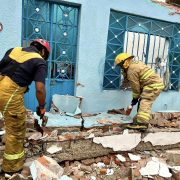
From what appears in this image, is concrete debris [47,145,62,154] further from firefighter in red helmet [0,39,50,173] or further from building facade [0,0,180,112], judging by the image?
building facade [0,0,180,112]

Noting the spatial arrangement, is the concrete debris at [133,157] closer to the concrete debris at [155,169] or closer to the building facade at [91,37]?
the concrete debris at [155,169]

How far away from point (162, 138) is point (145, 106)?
670mm

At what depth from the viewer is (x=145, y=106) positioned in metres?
4.99

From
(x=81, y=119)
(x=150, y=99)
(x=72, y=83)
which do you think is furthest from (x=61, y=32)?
(x=150, y=99)

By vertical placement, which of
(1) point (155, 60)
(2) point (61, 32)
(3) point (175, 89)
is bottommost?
(3) point (175, 89)

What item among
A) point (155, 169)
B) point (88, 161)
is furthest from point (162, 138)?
point (88, 161)

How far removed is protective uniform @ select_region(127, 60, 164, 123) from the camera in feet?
16.3

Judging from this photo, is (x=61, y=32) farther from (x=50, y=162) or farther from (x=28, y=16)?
(x=50, y=162)

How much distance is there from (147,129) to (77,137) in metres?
1.38

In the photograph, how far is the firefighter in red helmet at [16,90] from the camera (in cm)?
341

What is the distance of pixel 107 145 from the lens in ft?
14.9

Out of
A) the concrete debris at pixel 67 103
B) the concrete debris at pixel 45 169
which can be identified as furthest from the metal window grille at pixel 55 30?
the concrete debris at pixel 45 169

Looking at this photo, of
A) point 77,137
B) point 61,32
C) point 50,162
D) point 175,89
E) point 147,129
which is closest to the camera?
point 50,162

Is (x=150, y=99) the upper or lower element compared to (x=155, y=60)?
lower
